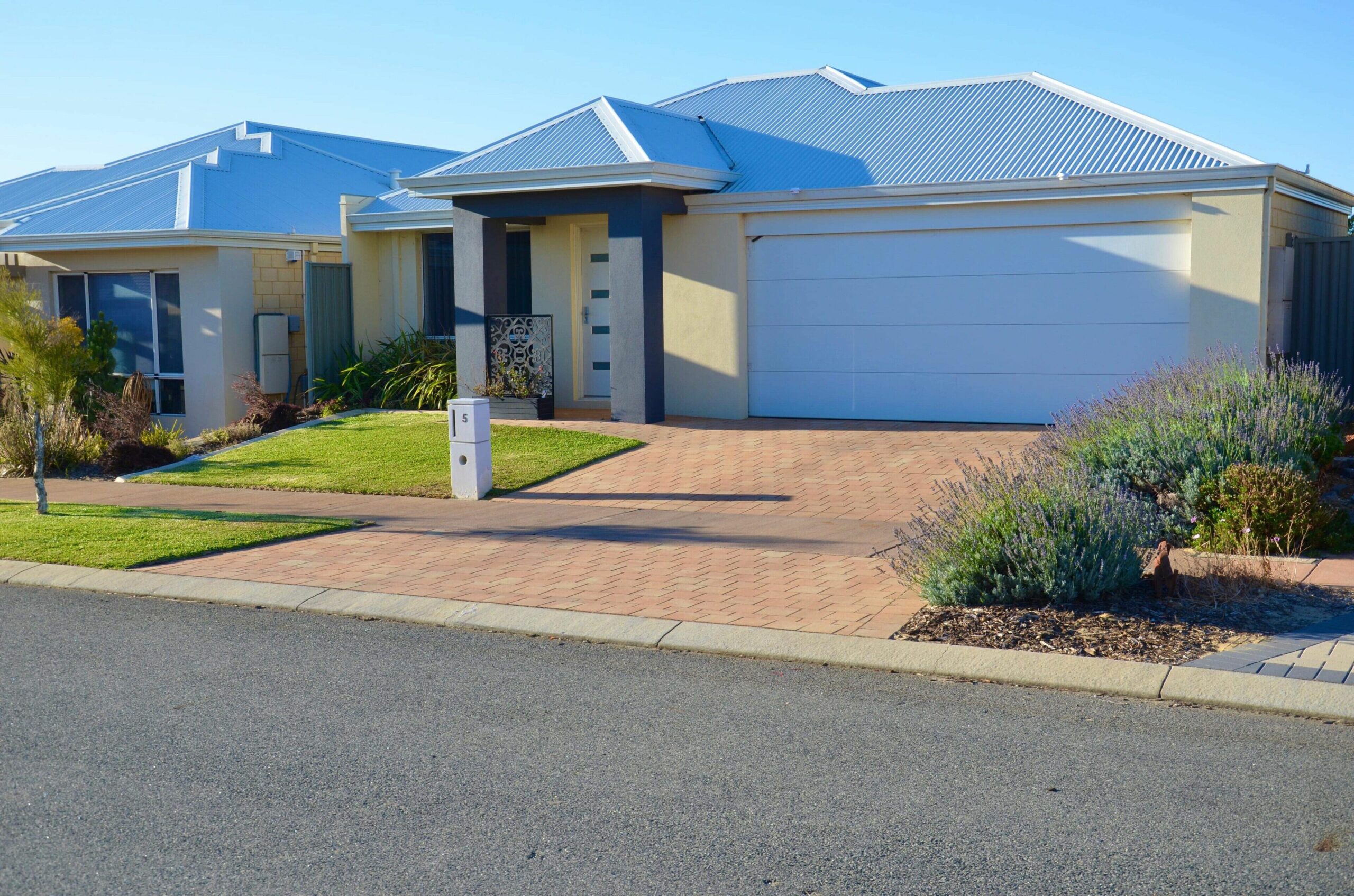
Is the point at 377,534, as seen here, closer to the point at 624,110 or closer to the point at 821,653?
the point at 821,653

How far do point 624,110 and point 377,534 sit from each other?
8752 millimetres

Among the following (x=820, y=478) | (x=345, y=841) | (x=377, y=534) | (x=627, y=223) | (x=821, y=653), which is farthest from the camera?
(x=627, y=223)

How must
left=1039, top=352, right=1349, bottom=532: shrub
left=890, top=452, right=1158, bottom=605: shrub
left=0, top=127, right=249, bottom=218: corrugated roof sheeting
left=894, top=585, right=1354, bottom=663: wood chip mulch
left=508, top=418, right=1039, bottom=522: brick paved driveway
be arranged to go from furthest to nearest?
left=0, top=127, right=249, bottom=218: corrugated roof sheeting
left=508, top=418, right=1039, bottom=522: brick paved driveway
left=1039, top=352, right=1349, bottom=532: shrub
left=890, top=452, right=1158, bottom=605: shrub
left=894, top=585, right=1354, bottom=663: wood chip mulch

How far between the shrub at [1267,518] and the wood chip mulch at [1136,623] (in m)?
1.22

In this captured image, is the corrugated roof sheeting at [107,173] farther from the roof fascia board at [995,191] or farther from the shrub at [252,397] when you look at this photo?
the roof fascia board at [995,191]

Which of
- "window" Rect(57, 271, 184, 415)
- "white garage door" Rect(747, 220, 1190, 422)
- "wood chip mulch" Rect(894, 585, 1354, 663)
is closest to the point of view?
"wood chip mulch" Rect(894, 585, 1354, 663)

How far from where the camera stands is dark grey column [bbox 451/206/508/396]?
17500 millimetres

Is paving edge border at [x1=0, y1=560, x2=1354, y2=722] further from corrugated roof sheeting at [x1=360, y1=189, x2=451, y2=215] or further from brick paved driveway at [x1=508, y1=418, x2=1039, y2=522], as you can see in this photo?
corrugated roof sheeting at [x1=360, y1=189, x2=451, y2=215]

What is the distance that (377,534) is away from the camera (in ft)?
35.4

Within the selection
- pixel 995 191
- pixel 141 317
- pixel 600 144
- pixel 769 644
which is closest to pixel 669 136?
pixel 600 144

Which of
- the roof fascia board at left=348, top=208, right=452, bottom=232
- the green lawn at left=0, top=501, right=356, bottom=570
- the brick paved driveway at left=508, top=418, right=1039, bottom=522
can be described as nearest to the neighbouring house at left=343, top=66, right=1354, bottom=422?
the brick paved driveway at left=508, top=418, right=1039, bottom=522

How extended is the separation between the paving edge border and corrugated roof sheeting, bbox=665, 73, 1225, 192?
9.82m

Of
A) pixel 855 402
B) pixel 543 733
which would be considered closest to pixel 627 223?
pixel 855 402

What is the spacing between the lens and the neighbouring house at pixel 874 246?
48.8 feet
